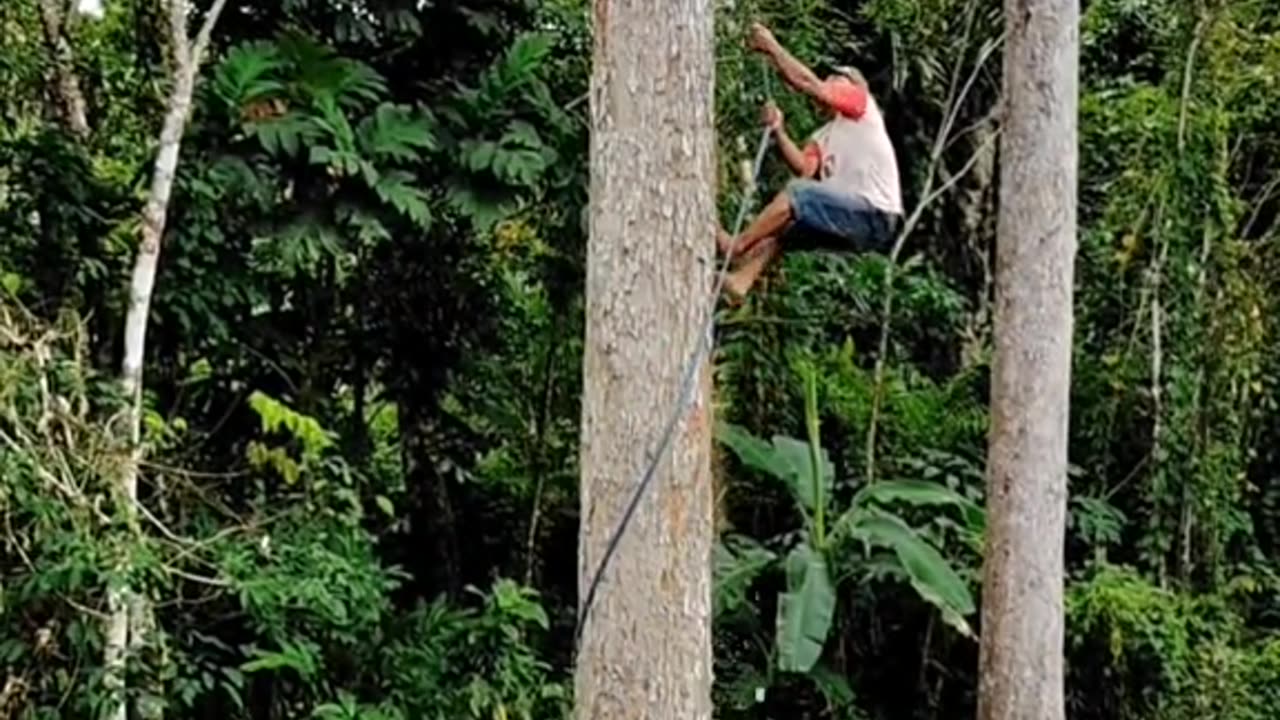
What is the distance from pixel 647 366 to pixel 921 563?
271 cm

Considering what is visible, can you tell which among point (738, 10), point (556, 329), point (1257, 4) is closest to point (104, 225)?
point (556, 329)

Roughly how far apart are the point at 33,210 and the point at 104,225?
222 mm

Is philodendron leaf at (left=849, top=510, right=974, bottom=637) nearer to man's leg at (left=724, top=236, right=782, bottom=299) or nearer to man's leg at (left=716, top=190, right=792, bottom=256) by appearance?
man's leg at (left=724, top=236, right=782, bottom=299)

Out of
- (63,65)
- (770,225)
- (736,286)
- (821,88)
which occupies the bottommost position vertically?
(736,286)

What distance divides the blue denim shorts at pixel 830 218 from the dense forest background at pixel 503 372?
1192 millimetres

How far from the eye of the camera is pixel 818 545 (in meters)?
6.04

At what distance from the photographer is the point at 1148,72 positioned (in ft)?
26.2

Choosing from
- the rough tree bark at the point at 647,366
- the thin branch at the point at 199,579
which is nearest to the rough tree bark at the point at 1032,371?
the rough tree bark at the point at 647,366

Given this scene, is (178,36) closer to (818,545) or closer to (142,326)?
(142,326)

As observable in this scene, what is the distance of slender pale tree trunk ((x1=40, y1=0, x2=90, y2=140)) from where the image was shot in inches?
210

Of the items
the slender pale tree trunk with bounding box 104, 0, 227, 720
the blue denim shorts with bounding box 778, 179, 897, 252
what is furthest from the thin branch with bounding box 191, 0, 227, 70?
the blue denim shorts with bounding box 778, 179, 897, 252

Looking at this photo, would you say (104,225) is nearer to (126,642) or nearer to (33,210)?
(33,210)

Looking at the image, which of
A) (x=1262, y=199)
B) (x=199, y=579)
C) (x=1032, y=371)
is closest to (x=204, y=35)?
(x=199, y=579)

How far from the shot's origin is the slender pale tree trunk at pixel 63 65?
17.5ft
